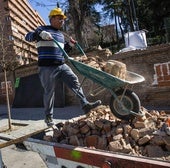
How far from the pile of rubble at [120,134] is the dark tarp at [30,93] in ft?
25.7

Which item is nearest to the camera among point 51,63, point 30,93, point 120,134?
point 120,134

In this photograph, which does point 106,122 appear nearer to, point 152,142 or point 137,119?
point 137,119

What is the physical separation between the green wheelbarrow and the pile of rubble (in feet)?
0.36

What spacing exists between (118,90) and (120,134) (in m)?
0.84

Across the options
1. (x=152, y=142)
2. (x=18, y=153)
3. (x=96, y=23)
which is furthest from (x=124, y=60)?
(x=96, y=23)

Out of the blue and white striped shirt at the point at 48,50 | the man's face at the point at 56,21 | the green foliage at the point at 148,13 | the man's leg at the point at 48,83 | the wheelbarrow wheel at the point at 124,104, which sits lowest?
the wheelbarrow wheel at the point at 124,104

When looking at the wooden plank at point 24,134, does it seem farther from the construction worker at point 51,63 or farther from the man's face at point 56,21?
the man's face at point 56,21

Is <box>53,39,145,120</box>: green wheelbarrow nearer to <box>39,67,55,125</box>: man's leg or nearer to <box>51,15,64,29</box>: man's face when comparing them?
<box>39,67,55,125</box>: man's leg

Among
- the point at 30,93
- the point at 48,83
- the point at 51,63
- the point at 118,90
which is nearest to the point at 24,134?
the point at 48,83

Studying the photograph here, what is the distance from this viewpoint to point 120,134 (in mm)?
3764

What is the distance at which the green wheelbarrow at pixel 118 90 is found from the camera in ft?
13.7

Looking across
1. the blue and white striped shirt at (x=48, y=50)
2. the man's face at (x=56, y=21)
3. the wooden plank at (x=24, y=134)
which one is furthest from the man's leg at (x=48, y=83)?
the man's face at (x=56, y=21)

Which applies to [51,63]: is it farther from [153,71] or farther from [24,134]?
[153,71]

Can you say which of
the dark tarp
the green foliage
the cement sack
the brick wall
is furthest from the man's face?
the green foliage
